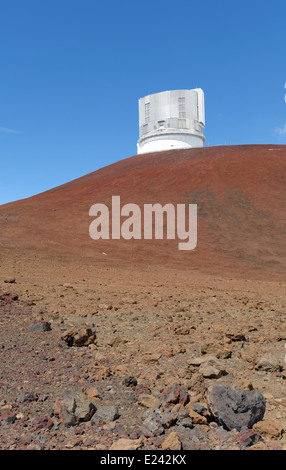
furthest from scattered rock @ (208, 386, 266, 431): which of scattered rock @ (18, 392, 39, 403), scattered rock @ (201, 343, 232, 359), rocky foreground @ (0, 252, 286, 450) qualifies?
scattered rock @ (18, 392, 39, 403)

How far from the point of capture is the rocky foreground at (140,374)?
10.1 feet

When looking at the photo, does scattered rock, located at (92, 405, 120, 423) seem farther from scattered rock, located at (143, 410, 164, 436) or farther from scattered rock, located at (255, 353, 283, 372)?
scattered rock, located at (255, 353, 283, 372)

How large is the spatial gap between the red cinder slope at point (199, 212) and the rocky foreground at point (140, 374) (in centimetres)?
874

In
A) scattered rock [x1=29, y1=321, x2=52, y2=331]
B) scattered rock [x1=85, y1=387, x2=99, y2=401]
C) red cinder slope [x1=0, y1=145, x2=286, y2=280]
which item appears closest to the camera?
scattered rock [x1=85, y1=387, x2=99, y2=401]

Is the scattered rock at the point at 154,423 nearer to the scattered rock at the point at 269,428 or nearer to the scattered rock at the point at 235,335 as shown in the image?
the scattered rock at the point at 269,428

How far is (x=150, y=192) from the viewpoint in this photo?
27.2m

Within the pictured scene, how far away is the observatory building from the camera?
46.6 meters

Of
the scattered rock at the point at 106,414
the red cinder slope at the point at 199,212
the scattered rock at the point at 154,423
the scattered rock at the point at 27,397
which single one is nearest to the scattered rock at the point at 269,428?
the scattered rock at the point at 154,423

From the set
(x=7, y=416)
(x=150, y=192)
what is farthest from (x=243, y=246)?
(x=7, y=416)

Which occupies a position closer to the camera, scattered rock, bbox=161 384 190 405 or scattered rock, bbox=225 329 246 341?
scattered rock, bbox=161 384 190 405

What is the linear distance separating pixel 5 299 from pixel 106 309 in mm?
1817

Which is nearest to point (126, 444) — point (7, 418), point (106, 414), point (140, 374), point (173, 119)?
point (106, 414)

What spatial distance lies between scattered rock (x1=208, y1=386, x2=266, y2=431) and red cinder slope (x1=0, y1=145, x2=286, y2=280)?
1213 cm
